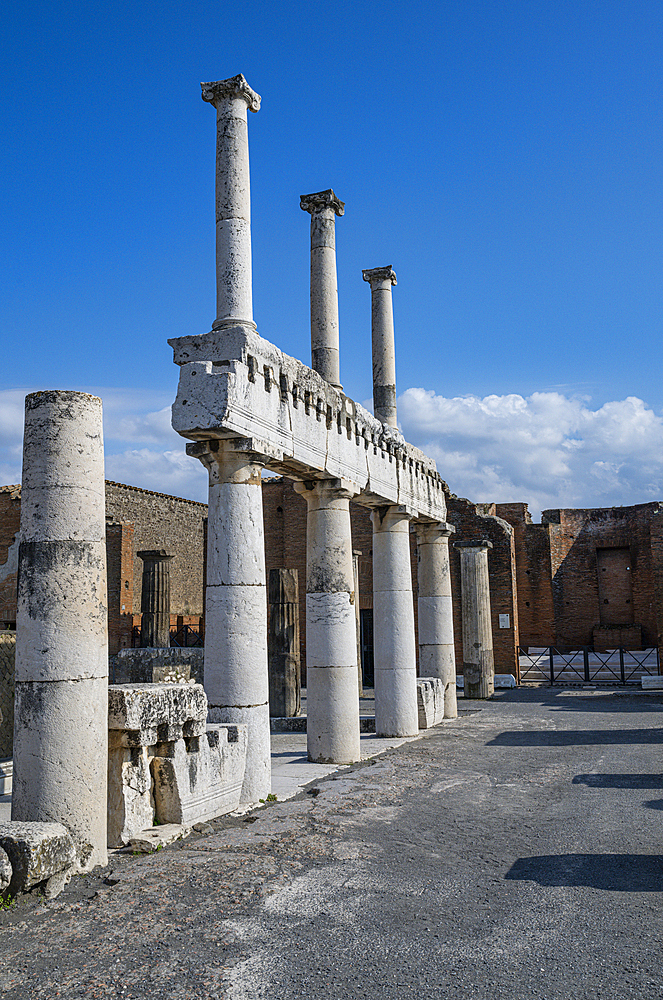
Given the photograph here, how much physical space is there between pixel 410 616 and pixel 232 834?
637 centimetres

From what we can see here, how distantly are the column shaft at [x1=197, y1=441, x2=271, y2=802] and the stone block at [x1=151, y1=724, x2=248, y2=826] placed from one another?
0.25 m

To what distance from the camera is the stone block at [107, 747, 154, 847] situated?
6.01 metres

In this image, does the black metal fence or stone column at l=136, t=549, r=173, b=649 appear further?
the black metal fence

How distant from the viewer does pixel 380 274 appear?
42.7 ft

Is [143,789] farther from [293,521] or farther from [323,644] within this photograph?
[293,521]

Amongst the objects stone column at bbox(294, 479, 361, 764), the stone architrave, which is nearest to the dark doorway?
the stone architrave

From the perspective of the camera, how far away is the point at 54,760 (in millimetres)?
5340

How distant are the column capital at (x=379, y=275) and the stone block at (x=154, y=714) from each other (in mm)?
8173

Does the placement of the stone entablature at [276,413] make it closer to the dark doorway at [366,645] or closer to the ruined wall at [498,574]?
the ruined wall at [498,574]

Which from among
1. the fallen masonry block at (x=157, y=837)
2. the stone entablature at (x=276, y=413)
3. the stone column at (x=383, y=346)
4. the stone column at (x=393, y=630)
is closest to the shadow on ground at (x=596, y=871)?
the fallen masonry block at (x=157, y=837)

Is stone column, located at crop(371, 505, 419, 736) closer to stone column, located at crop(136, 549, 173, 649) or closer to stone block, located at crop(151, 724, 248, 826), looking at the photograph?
stone block, located at crop(151, 724, 248, 826)

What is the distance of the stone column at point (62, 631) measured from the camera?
5.34 m

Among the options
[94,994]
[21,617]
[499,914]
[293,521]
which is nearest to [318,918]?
[499,914]

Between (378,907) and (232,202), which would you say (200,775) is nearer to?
(378,907)
